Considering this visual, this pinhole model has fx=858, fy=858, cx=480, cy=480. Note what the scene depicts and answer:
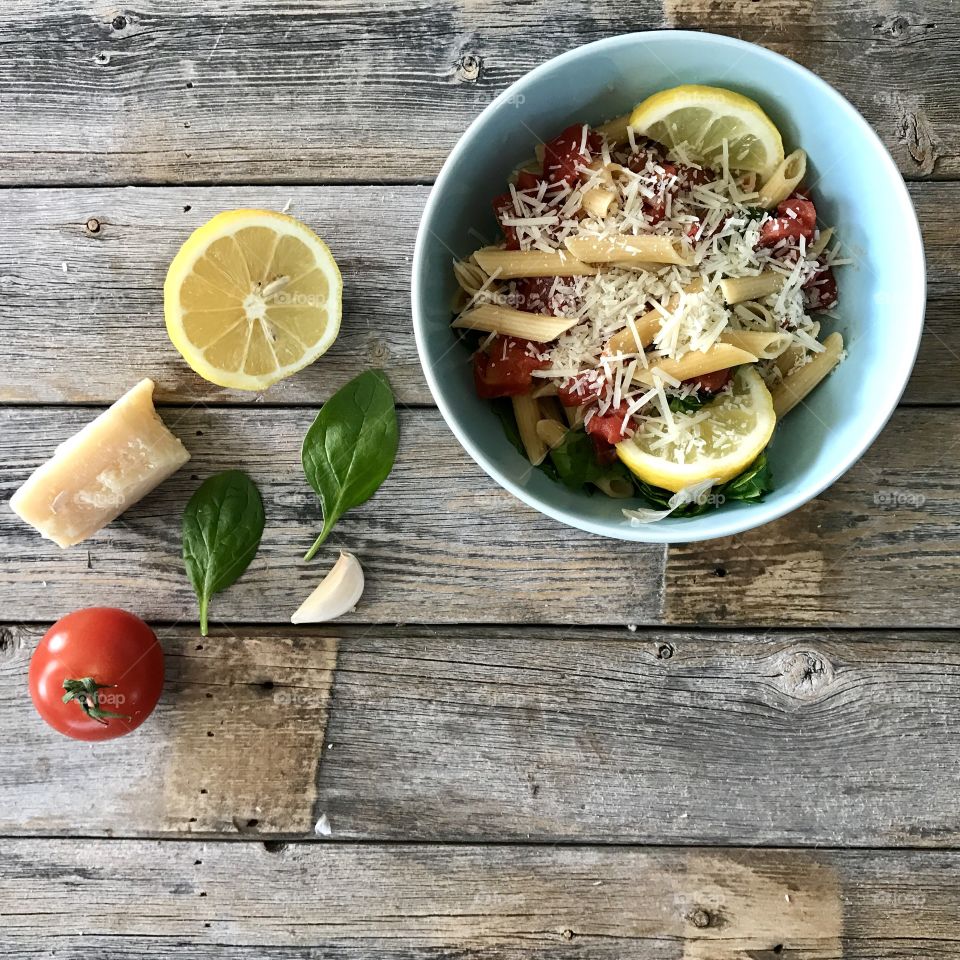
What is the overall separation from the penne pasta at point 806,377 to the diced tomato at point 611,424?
201 mm

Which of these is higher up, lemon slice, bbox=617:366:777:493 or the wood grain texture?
lemon slice, bbox=617:366:777:493

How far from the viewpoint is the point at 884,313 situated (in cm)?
98

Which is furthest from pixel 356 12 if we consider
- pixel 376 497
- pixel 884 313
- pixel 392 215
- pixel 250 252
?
pixel 884 313

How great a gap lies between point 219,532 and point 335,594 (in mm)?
185

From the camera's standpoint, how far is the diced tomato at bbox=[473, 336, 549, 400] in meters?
1.01

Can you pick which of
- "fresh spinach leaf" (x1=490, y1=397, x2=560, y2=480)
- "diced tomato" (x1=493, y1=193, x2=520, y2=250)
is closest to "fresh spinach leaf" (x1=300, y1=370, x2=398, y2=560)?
"fresh spinach leaf" (x1=490, y1=397, x2=560, y2=480)

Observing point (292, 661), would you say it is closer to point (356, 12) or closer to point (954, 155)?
point (356, 12)

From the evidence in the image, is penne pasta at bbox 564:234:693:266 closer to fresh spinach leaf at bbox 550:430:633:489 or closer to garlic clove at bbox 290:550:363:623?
fresh spinach leaf at bbox 550:430:633:489

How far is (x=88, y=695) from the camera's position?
1117 millimetres

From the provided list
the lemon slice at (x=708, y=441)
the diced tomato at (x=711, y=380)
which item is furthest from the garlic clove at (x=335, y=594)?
the diced tomato at (x=711, y=380)

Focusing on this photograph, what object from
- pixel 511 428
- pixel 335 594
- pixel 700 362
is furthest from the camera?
pixel 335 594

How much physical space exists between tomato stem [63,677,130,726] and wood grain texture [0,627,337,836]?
0.13 meters

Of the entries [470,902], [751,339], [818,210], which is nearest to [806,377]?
[751,339]

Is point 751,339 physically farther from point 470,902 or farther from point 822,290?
point 470,902
